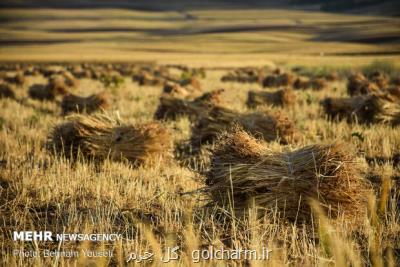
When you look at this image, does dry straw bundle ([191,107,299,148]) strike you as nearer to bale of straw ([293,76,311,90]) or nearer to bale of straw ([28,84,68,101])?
bale of straw ([28,84,68,101])

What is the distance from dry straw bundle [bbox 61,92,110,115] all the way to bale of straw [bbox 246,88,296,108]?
12.5 ft

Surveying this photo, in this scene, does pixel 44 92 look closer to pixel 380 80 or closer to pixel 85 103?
pixel 85 103

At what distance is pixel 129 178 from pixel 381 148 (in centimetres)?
407

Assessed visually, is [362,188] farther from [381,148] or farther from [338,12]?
[338,12]

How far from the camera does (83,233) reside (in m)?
4.30

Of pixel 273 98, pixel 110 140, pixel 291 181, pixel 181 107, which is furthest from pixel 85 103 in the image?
pixel 291 181

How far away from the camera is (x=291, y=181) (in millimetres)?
4539

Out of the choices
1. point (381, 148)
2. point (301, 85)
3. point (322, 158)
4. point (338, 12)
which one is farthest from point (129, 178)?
point (338, 12)

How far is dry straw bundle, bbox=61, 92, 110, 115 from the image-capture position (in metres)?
12.6

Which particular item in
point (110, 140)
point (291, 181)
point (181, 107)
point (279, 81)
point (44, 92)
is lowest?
point (291, 181)

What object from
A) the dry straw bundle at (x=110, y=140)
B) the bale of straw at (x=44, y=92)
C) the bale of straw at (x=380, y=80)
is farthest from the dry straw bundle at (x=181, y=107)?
the bale of straw at (x=380, y=80)

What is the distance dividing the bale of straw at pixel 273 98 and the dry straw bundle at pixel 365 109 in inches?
78.6

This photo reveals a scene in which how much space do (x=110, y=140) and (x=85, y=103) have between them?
18.3 ft

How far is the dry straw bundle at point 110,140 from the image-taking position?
23.8 ft
